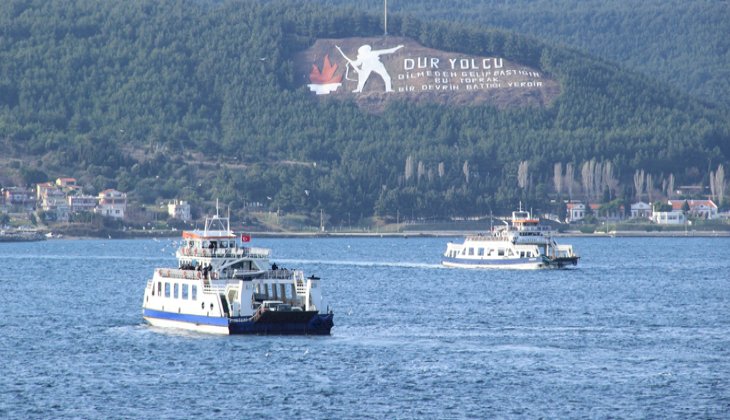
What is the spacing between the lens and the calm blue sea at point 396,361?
227ft

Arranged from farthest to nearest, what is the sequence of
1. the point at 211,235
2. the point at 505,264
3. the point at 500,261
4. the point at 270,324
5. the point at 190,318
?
the point at 500,261 < the point at 505,264 < the point at 211,235 < the point at 190,318 < the point at 270,324

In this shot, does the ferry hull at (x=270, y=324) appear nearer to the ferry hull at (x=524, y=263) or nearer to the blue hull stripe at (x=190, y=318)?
the blue hull stripe at (x=190, y=318)

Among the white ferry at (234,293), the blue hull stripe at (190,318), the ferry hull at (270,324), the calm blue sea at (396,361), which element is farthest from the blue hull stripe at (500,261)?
the ferry hull at (270,324)

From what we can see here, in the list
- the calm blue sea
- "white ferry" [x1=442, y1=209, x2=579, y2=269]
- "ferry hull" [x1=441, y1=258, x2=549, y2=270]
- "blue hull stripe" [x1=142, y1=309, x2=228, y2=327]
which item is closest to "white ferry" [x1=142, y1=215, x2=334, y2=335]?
"blue hull stripe" [x1=142, y1=309, x2=228, y2=327]

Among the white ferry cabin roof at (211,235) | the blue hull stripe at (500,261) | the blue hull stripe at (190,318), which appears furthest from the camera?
the blue hull stripe at (500,261)

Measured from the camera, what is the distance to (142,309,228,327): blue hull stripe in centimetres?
8688

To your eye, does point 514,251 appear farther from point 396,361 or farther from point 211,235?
point 396,361

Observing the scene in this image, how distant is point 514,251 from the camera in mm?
166000

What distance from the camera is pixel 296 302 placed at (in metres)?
88.1

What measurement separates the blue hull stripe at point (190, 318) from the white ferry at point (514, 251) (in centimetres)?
7549

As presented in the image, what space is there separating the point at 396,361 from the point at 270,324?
8.40 metres

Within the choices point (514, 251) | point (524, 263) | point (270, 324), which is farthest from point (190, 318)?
point (514, 251)

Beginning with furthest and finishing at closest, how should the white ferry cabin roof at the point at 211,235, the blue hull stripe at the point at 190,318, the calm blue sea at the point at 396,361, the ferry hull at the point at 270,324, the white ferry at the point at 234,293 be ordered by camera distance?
1. the white ferry cabin roof at the point at 211,235
2. the blue hull stripe at the point at 190,318
3. the white ferry at the point at 234,293
4. the ferry hull at the point at 270,324
5. the calm blue sea at the point at 396,361

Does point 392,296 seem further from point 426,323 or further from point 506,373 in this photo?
point 506,373
